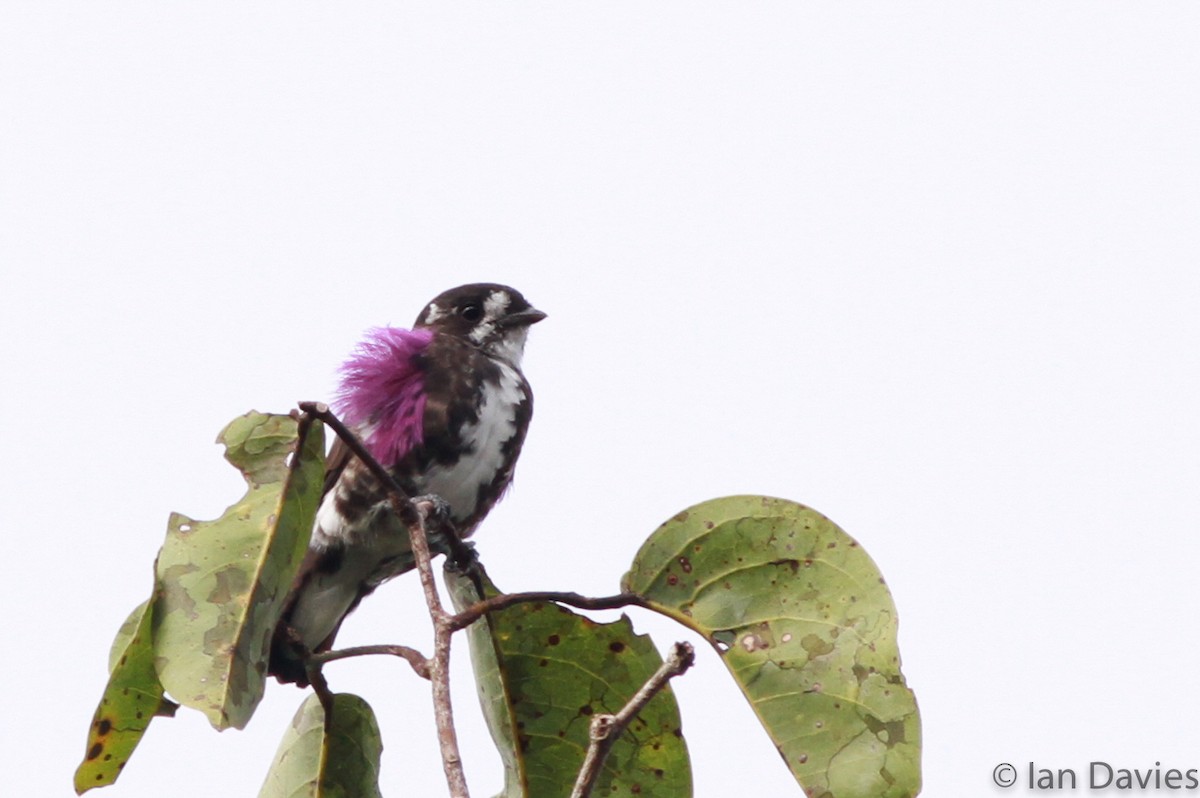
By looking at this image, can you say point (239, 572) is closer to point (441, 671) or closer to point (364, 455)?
point (364, 455)

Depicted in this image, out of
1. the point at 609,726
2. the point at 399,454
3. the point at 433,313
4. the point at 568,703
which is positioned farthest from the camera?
the point at 433,313

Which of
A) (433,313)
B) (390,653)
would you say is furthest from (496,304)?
(390,653)

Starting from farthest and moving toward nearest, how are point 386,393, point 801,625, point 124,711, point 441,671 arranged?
point 386,393, point 801,625, point 124,711, point 441,671

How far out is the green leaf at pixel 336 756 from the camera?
3564mm

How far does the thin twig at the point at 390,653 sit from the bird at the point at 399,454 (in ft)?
3.73

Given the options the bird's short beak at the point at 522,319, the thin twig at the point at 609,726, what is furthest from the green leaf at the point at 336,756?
the bird's short beak at the point at 522,319

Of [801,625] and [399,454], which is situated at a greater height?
[399,454]

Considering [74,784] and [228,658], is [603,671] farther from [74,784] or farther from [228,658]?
[74,784]

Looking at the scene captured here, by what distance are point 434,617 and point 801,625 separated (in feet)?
2.81

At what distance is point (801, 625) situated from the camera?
3066 mm

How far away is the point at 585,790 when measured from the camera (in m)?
2.04

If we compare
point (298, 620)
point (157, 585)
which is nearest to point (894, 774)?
point (157, 585)

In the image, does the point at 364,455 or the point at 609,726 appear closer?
the point at 609,726

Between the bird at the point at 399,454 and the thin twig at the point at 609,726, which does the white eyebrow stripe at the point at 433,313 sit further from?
the thin twig at the point at 609,726
